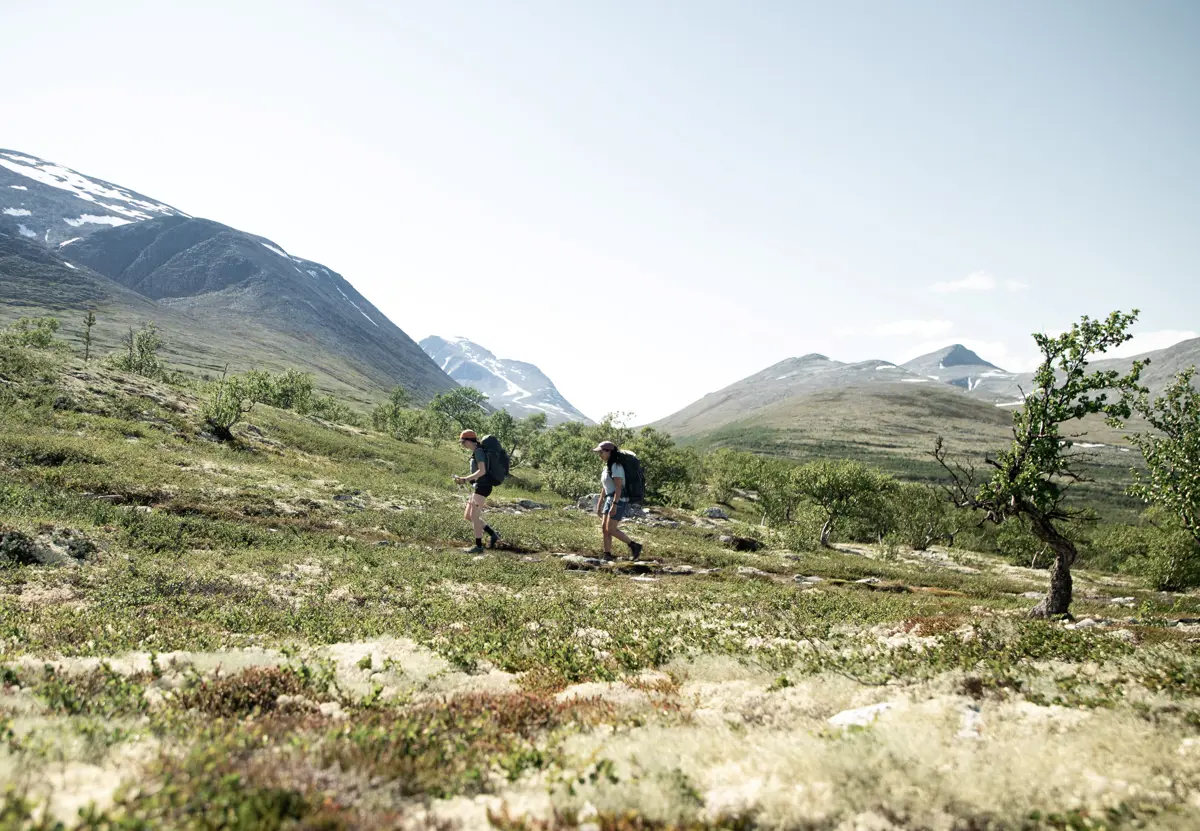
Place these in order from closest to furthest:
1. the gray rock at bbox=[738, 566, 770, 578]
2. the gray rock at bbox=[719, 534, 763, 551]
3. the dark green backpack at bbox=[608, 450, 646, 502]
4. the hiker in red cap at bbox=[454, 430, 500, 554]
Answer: the hiker in red cap at bbox=[454, 430, 500, 554]
the dark green backpack at bbox=[608, 450, 646, 502]
the gray rock at bbox=[738, 566, 770, 578]
the gray rock at bbox=[719, 534, 763, 551]

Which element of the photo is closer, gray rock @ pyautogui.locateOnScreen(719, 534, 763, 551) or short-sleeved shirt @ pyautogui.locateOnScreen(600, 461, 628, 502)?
short-sleeved shirt @ pyautogui.locateOnScreen(600, 461, 628, 502)

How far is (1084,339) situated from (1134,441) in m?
10.1

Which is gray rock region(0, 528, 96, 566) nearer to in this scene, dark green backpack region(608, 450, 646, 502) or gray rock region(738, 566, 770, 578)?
dark green backpack region(608, 450, 646, 502)

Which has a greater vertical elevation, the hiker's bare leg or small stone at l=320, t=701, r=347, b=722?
small stone at l=320, t=701, r=347, b=722

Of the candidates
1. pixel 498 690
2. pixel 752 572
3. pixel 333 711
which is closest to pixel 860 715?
pixel 498 690

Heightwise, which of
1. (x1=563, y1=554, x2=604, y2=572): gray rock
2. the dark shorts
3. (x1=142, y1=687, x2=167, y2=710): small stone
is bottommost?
(x1=563, y1=554, x2=604, y2=572): gray rock

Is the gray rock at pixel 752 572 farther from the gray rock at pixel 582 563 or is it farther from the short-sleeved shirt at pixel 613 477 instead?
the short-sleeved shirt at pixel 613 477

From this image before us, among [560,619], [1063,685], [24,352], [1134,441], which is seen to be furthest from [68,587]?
[24,352]

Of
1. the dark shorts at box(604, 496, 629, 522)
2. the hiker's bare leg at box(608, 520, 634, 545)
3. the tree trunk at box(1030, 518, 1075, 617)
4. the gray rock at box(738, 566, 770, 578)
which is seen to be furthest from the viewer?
the gray rock at box(738, 566, 770, 578)

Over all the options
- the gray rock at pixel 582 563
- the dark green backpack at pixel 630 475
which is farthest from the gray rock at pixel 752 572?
the dark green backpack at pixel 630 475

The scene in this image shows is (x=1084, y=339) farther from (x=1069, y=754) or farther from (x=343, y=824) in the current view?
(x=343, y=824)

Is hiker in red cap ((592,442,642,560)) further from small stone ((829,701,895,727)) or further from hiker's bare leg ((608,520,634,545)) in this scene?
small stone ((829,701,895,727))

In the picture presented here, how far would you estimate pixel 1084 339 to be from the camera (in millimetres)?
14750

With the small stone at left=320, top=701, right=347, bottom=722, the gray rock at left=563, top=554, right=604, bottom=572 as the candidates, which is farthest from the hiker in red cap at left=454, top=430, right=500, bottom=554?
the small stone at left=320, top=701, right=347, bottom=722
